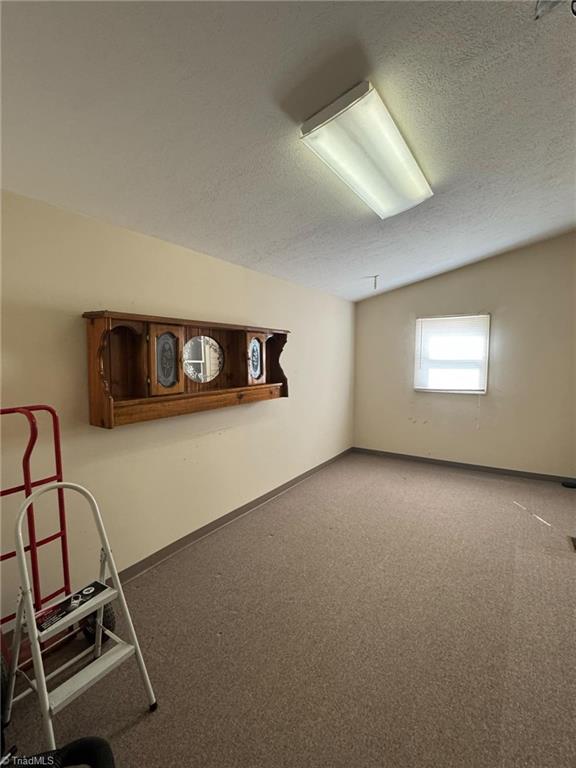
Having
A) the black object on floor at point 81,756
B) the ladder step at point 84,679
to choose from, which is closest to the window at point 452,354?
the ladder step at point 84,679

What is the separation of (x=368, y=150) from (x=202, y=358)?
5.42 feet

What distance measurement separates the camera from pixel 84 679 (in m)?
1.17

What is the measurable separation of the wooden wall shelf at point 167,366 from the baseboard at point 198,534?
1003mm

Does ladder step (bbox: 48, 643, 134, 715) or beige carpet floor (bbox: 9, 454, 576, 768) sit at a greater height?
ladder step (bbox: 48, 643, 134, 715)

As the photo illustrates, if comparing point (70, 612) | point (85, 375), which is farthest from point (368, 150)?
point (70, 612)

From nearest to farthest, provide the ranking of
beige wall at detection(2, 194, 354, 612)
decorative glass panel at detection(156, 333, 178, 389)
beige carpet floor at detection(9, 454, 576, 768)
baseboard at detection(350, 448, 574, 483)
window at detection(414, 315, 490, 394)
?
beige carpet floor at detection(9, 454, 576, 768)
beige wall at detection(2, 194, 354, 612)
decorative glass panel at detection(156, 333, 178, 389)
baseboard at detection(350, 448, 574, 483)
window at detection(414, 315, 490, 394)

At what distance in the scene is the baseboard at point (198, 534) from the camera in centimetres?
216

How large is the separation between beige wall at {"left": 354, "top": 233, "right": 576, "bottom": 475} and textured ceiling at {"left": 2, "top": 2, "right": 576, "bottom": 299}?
1.70 metres

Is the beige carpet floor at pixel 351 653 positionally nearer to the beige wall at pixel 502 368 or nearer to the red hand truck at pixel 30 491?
the red hand truck at pixel 30 491

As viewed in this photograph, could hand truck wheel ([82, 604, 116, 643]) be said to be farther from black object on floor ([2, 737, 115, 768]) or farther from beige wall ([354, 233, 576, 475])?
beige wall ([354, 233, 576, 475])

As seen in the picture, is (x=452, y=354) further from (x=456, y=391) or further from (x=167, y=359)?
(x=167, y=359)

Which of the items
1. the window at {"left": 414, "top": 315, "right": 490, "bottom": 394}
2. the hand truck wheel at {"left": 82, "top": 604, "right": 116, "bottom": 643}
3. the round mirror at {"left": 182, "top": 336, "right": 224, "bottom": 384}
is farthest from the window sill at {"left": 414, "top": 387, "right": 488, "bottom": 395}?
the hand truck wheel at {"left": 82, "top": 604, "right": 116, "bottom": 643}

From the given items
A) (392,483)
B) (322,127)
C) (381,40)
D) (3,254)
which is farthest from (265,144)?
(392,483)

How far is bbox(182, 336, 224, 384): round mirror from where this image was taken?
237cm
